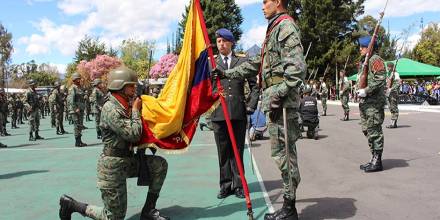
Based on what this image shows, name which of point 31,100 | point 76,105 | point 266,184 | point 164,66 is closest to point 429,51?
point 164,66

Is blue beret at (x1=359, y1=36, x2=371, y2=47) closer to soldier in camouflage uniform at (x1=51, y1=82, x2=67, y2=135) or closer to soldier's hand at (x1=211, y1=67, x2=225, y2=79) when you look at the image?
soldier's hand at (x1=211, y1=67, x2=225, y2=79)

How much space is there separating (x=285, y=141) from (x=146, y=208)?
185 centimetres

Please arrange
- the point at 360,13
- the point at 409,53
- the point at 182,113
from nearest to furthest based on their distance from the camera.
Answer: the point at 182,113 → the point at 360,13 → the point at 409,53

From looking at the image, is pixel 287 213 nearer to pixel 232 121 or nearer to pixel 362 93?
pixel 232 121

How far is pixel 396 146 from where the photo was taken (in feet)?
34.1

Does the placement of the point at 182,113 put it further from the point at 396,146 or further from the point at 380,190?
the point at 396,146

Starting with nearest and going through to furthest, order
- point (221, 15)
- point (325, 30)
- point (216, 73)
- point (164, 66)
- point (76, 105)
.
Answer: point (216, 73) < point (76, 105) < point (325, 30) < point (221, 15) < point (164, 66)

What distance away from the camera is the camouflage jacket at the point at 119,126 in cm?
459

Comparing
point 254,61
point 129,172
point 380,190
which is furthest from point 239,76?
point 380,190

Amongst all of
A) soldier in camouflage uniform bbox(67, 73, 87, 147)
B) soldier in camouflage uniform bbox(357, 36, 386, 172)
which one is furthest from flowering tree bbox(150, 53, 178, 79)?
soldier in camouflage uniform bbox(357, 36, 386, 172)

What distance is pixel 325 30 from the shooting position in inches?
2079

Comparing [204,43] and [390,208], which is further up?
[204,43]

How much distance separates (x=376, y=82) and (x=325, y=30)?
1872 inches

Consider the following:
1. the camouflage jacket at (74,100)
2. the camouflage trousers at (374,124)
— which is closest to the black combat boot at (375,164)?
the camouflage trousers at (374,124)
